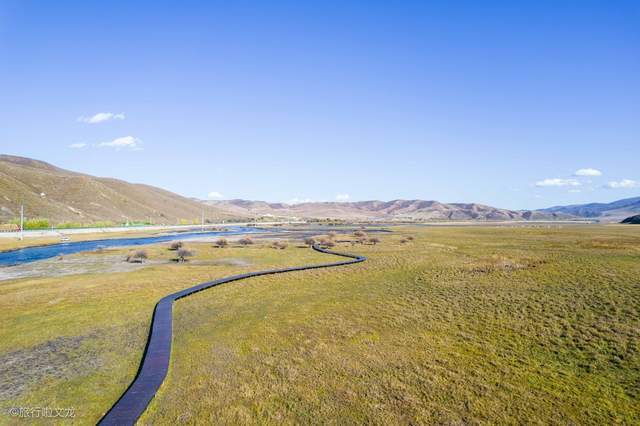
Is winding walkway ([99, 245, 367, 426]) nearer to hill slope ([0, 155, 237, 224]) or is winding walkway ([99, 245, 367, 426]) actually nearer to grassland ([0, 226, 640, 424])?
grassland ([0, 226, 640, 424])

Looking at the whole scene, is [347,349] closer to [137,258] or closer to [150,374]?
[150,374]

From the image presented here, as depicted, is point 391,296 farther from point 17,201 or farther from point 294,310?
point 17,201

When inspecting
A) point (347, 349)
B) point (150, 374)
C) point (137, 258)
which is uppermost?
point (137, 258)

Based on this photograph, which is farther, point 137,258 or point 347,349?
point 137,258

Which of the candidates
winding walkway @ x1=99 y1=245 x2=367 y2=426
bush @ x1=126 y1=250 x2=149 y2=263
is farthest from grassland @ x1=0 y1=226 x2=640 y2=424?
bush @ x1=126 y1=250 x2=149 y2=263

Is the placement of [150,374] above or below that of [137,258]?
below

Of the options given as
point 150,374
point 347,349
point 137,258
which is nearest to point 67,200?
point 137,258

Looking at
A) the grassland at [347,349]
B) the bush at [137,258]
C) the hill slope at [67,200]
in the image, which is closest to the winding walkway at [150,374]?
the grassland at [347,349]

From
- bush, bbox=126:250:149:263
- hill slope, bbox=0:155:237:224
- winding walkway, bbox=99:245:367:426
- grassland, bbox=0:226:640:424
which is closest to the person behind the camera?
winding walkway, bbox=99:245:367:426
